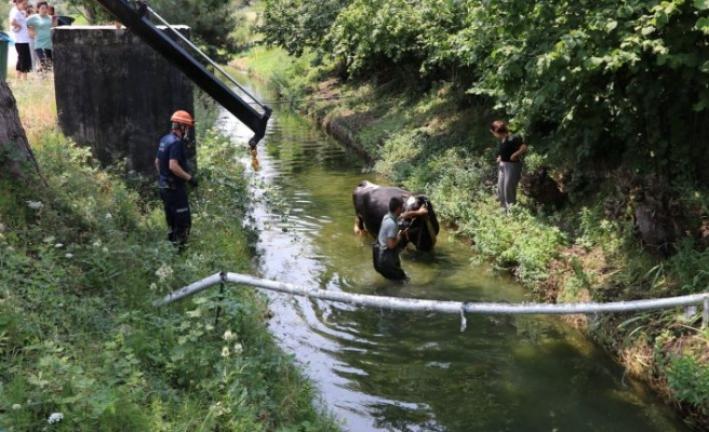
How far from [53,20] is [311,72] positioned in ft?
65.6

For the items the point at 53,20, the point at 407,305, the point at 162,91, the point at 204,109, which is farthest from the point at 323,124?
the point at 407,305

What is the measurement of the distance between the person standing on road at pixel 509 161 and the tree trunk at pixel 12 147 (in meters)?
7.14

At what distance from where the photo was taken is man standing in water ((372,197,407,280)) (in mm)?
10108

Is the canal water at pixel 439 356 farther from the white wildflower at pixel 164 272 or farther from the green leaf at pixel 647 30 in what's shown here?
the green leaf at pixel 647 30

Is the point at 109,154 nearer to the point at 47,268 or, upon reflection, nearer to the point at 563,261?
the point at 47,268

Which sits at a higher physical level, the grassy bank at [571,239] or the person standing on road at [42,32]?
the person standing on road at [42,32]

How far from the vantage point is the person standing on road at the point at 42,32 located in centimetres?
1628

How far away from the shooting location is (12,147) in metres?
8.07

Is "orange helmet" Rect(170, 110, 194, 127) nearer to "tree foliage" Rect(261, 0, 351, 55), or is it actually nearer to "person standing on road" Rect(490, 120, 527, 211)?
"person standing on road" Rect(490, 120, 527, 211)

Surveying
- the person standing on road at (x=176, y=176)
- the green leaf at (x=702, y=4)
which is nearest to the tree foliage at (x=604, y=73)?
the green leaf at (x=702, y=4)

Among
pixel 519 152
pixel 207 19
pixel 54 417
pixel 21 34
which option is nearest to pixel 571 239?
pixel 519 152

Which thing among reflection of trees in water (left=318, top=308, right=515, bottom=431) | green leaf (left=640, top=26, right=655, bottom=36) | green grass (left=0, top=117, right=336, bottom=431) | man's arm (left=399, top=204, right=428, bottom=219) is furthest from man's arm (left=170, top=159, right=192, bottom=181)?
green leaf (left=640, top=26, right=655, bottom=36)

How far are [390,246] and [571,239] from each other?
273 cm

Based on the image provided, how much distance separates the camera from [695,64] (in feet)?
24.6
